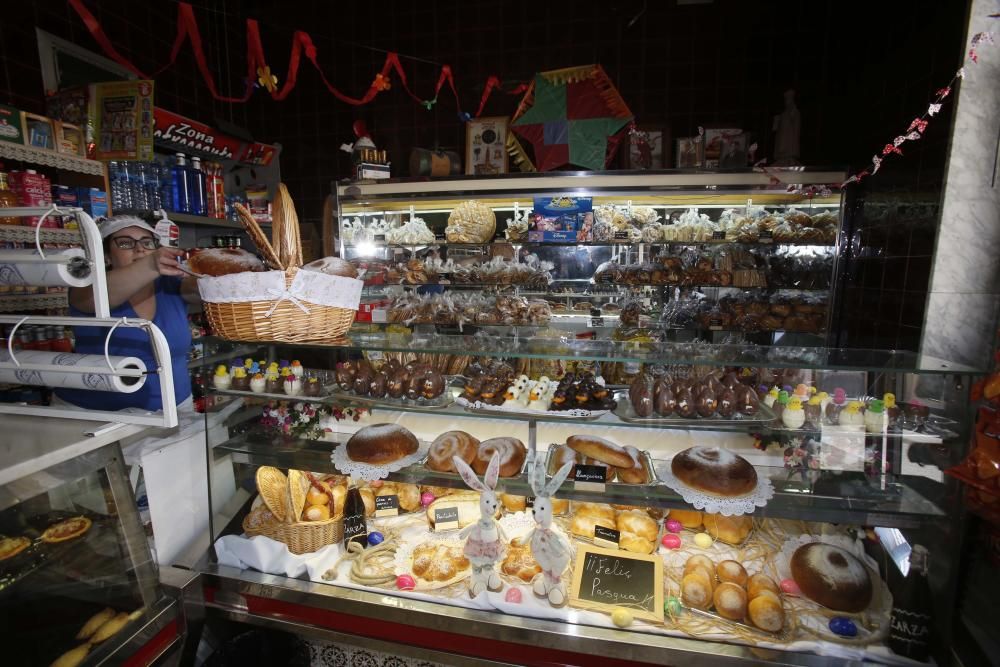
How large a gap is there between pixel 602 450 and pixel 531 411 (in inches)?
12.2

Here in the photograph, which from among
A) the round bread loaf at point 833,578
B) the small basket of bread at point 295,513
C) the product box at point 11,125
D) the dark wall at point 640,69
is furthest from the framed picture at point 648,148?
the product box at point 11,125

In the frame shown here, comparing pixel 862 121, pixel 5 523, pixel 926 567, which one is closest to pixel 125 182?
pixel 5 523

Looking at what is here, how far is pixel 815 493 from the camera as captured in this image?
5.41 ft

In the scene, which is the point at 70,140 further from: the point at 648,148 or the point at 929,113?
the point at 929,113

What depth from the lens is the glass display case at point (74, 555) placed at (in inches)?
52.6

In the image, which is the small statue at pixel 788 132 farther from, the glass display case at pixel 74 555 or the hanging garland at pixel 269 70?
the glass display case at pixel 74 555

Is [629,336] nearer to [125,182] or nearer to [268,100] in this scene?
[125,182]

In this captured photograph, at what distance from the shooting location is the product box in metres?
2.68

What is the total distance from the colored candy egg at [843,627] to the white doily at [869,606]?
1cm

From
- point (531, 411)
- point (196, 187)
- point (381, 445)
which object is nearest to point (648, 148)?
point (531, 411)

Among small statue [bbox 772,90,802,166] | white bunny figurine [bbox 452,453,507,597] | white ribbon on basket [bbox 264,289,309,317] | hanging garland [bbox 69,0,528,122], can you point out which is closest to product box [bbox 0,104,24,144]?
hanging garland [bbox 69,0,528,122]

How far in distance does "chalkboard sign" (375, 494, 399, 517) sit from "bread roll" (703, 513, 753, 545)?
1423 millimetres

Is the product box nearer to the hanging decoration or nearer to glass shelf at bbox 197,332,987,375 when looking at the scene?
glass shelf at bbox 197,332,987,375

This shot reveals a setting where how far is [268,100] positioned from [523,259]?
4.08 metres
